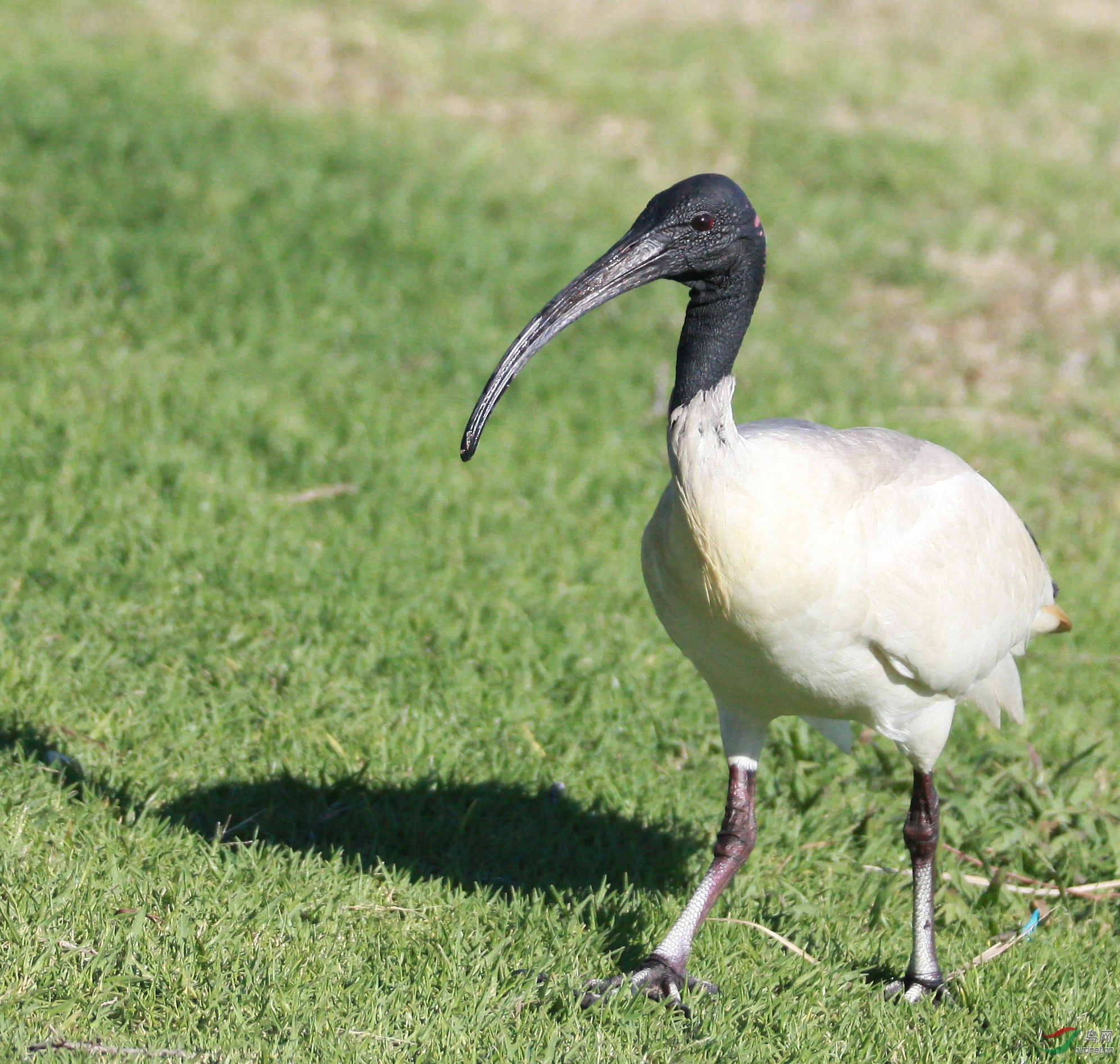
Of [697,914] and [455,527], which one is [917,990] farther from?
[455,527]

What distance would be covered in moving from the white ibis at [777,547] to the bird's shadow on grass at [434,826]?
1.58ft

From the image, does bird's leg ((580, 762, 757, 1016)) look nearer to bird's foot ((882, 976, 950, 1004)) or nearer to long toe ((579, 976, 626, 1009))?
long toe ((579, 976, 626, 1009))

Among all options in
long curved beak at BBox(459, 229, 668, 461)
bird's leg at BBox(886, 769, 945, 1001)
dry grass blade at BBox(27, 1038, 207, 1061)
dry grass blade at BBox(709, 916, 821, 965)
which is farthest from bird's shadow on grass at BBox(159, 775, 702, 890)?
long curved beak at BBox(459, 229, 668, 461)

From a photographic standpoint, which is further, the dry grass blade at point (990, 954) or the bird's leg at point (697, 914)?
the dry grass blade at point (990, 954)

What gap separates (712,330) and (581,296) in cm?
31

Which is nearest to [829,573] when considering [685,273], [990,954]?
[685,273]

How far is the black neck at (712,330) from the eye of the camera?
333 centimetres

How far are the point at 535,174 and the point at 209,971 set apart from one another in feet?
23.5

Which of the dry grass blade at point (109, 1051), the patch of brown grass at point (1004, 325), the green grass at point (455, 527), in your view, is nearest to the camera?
the dry grass blade at point (109, 1051)

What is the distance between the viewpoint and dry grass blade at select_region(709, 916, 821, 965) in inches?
153

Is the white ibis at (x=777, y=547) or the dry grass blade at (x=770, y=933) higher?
the white ibis at (x=777, y=547)

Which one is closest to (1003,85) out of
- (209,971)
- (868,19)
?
(868,19)

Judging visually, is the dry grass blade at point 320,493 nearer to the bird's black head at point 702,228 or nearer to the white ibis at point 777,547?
the white ibis at point 777,547

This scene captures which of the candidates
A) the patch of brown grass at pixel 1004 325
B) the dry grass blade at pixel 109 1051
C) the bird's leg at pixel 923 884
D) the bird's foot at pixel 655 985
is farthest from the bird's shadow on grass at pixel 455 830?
the patch of brown grass at pixel 1004 325
